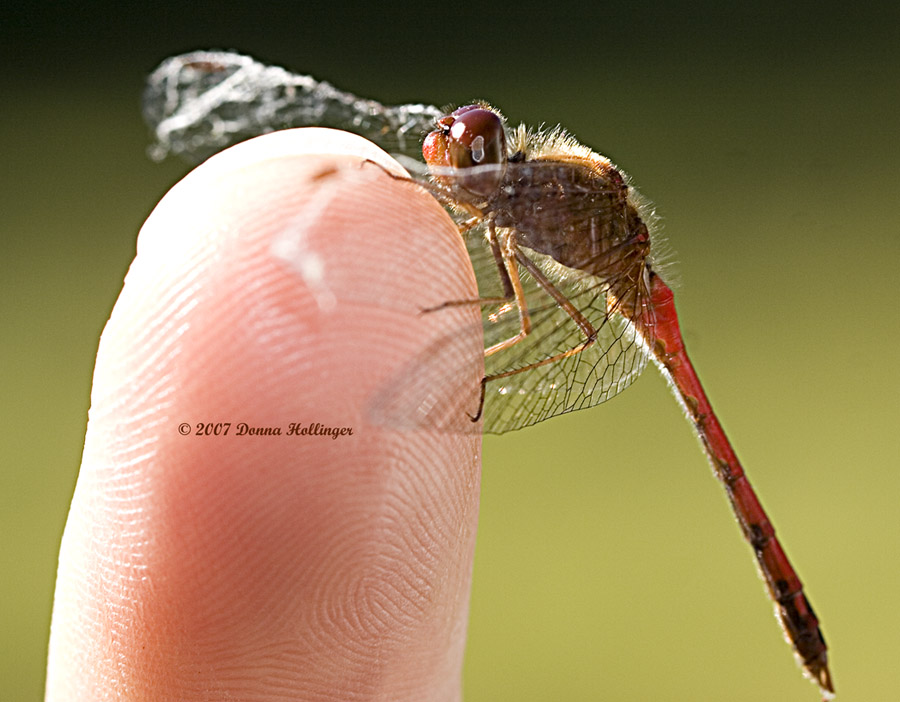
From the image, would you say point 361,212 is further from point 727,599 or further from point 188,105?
point 727,599

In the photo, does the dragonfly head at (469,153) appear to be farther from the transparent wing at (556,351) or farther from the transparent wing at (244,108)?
the transparent wing at (244,108)

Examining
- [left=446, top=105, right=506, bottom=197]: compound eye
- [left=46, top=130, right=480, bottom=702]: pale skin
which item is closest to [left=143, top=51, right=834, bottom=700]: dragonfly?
[left=446, top=105, right=506, bottom=197]: compound eye

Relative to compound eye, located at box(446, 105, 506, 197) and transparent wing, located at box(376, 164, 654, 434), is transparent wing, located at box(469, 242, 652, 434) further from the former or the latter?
compound eye, located at box(446, 105, 506, 197)

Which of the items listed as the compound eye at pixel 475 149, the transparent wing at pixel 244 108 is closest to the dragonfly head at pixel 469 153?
the compound eye at pixel 475 149

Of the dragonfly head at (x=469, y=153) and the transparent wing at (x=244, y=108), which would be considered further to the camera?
the transparent wing at (x=244, y=108)

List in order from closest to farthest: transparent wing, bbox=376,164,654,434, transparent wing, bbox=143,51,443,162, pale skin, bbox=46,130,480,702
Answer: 1. pale skin, bbox=46,130,480,702
2. transparent wing, bbox=376,164,654,434
3. transparent wing, bbox=143,51,443,162

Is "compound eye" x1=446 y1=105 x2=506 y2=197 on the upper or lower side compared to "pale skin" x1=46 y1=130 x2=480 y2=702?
upper

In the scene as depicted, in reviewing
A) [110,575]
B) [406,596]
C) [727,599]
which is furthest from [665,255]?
[727,599]
